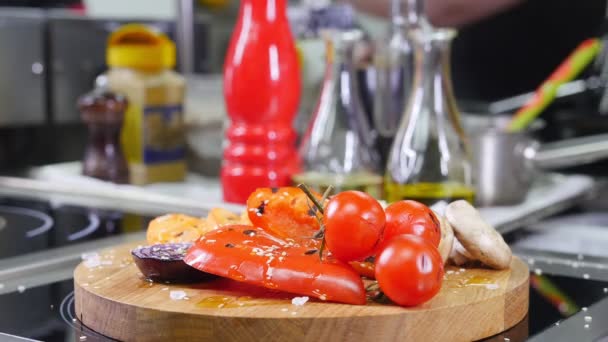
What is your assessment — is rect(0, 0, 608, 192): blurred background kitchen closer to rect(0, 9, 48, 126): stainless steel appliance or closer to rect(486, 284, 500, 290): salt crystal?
rect(0, 9, 48, 126): stainless steel appliance

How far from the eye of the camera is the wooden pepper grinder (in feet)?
4.38

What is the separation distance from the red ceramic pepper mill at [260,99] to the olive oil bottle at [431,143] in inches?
6.3

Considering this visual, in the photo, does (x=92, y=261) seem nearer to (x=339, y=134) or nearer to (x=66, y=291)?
(x=66, y=291)

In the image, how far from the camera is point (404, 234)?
677mm

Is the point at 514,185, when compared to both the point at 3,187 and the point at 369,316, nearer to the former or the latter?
the point at 369,316

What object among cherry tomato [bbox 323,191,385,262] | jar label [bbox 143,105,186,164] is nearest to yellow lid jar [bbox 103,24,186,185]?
jar label [bbox 143,105,186,164]

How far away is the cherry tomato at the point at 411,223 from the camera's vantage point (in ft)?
2.31

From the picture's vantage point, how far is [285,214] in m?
0.76

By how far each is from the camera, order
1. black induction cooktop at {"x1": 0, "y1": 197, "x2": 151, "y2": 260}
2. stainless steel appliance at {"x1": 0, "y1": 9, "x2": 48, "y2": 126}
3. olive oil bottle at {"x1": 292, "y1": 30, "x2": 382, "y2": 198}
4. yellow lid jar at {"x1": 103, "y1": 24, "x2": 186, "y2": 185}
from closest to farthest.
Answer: black induction cooktop at {"x1": 0, "y1": 197, "x2": 151, "y2": 260}, olive oil bottle at {"x1": 292, "y1": 30, "x2": 382, "y2": 198}, yellow lid jar at {"x1": 103, "y1": 24, "x2": 186, "y2": 185}, stainless steel appliance at {"x1": 0, "y1": 9, "x2": 48, "y2": 126}

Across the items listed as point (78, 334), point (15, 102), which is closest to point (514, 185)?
point (78, 334)

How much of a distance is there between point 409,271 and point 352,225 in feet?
0.18

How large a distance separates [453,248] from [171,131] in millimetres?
700

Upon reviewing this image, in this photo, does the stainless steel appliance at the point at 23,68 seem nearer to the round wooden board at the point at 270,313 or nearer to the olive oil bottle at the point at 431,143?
the olive oil bottle at the point at 431,143

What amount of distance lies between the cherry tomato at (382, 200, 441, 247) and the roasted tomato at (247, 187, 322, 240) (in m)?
0.07
